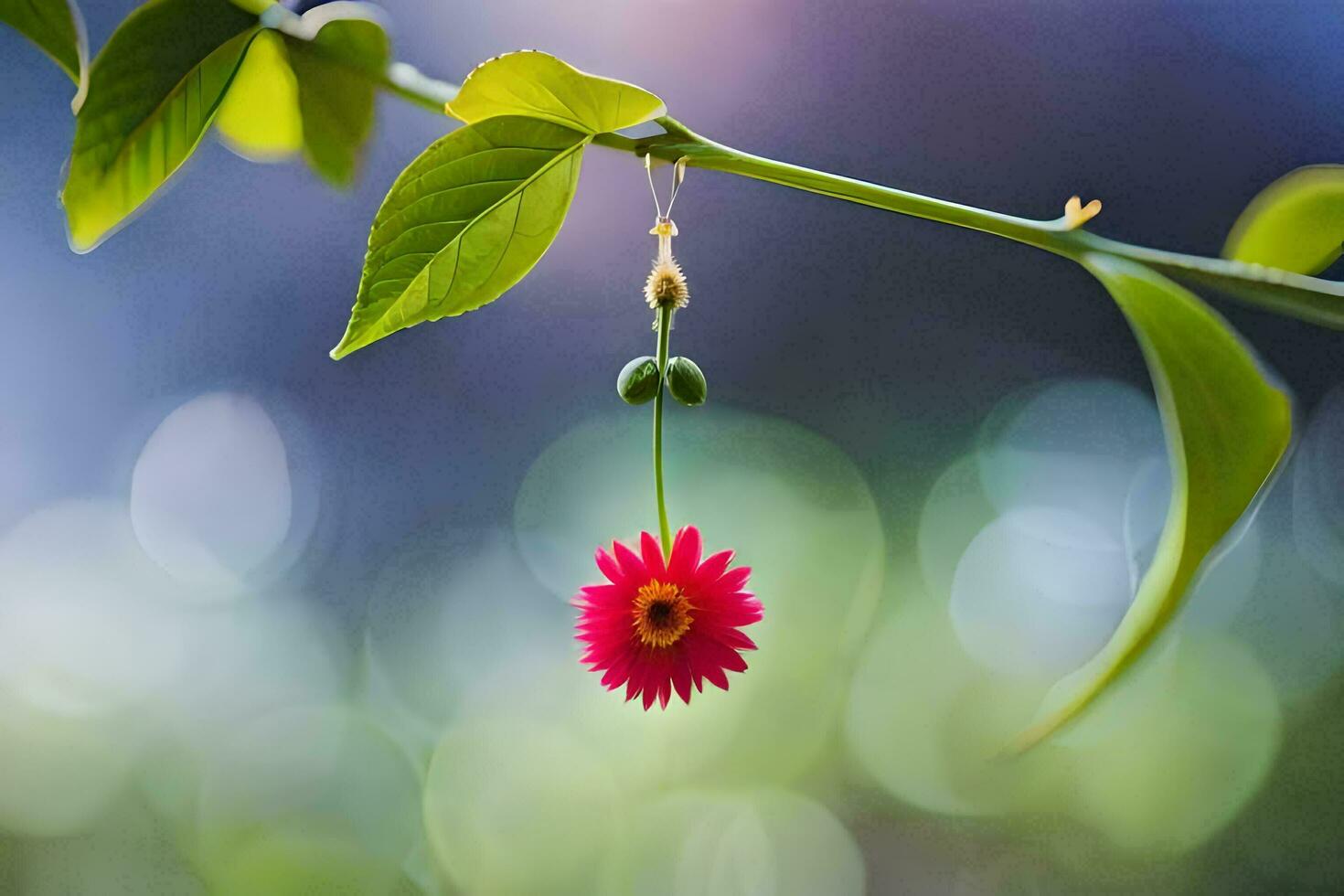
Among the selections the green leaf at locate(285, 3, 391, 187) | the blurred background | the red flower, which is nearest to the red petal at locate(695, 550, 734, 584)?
the red flower

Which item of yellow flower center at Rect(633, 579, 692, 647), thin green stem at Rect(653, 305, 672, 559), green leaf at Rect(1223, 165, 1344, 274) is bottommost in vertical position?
yellow flower center at Rect(633, 579, 692, 647)

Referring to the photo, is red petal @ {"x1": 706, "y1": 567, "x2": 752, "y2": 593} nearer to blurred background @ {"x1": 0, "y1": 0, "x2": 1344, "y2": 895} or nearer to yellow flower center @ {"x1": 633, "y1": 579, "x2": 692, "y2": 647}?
yellow flower center @ {"x1": 633, "y1": 579, "x2": 692, "y2": 647}

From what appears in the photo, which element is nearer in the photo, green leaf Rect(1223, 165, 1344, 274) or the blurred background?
green leaf Rect(1223, 165, 1344, 274)

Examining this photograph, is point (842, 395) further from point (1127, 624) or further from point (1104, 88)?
point (1127, 624)

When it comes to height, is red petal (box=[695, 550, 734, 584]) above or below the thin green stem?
below

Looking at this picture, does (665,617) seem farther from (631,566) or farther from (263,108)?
(263,108)

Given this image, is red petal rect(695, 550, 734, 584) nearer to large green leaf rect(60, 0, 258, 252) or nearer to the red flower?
the red flower

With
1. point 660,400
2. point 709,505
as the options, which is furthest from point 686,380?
point 709,505

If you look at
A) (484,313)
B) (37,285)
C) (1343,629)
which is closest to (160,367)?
(37,285)
